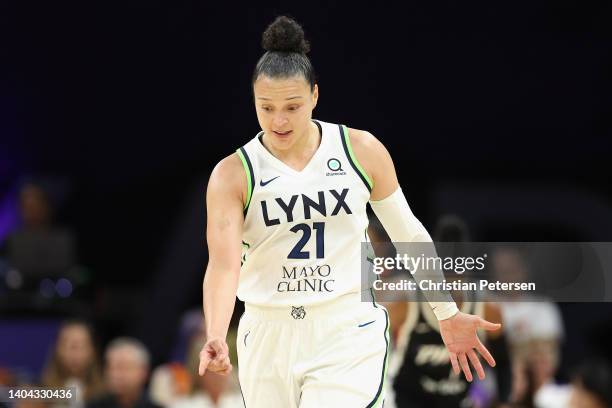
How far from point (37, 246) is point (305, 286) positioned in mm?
5406

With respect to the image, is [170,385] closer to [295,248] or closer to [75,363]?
[75,363]

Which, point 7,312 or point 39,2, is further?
point 39,2

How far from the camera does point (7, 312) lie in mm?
8844

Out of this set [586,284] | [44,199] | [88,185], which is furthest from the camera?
[88,185]

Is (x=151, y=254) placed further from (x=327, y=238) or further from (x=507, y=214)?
(x=327, y=238)

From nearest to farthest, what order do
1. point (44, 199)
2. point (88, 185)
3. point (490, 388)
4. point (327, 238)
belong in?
point (327, 238), point (490, 388), point (44, 199), point (88, 185)

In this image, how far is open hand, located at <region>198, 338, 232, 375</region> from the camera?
3727 mm

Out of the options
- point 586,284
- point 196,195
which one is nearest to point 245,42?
point 196,195

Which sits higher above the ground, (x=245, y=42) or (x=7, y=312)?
(x=245, y=42)

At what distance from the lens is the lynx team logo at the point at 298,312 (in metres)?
4.23

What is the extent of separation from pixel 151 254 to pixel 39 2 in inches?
94.8

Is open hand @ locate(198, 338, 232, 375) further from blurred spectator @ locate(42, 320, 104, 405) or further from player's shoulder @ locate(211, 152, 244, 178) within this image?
blurred spectator @ locate(42, 320, 104, 405)

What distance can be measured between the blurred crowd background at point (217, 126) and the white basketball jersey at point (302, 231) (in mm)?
4755

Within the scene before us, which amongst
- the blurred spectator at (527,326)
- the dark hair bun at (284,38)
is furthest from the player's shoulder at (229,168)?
the blurred spectator at (527,326)
